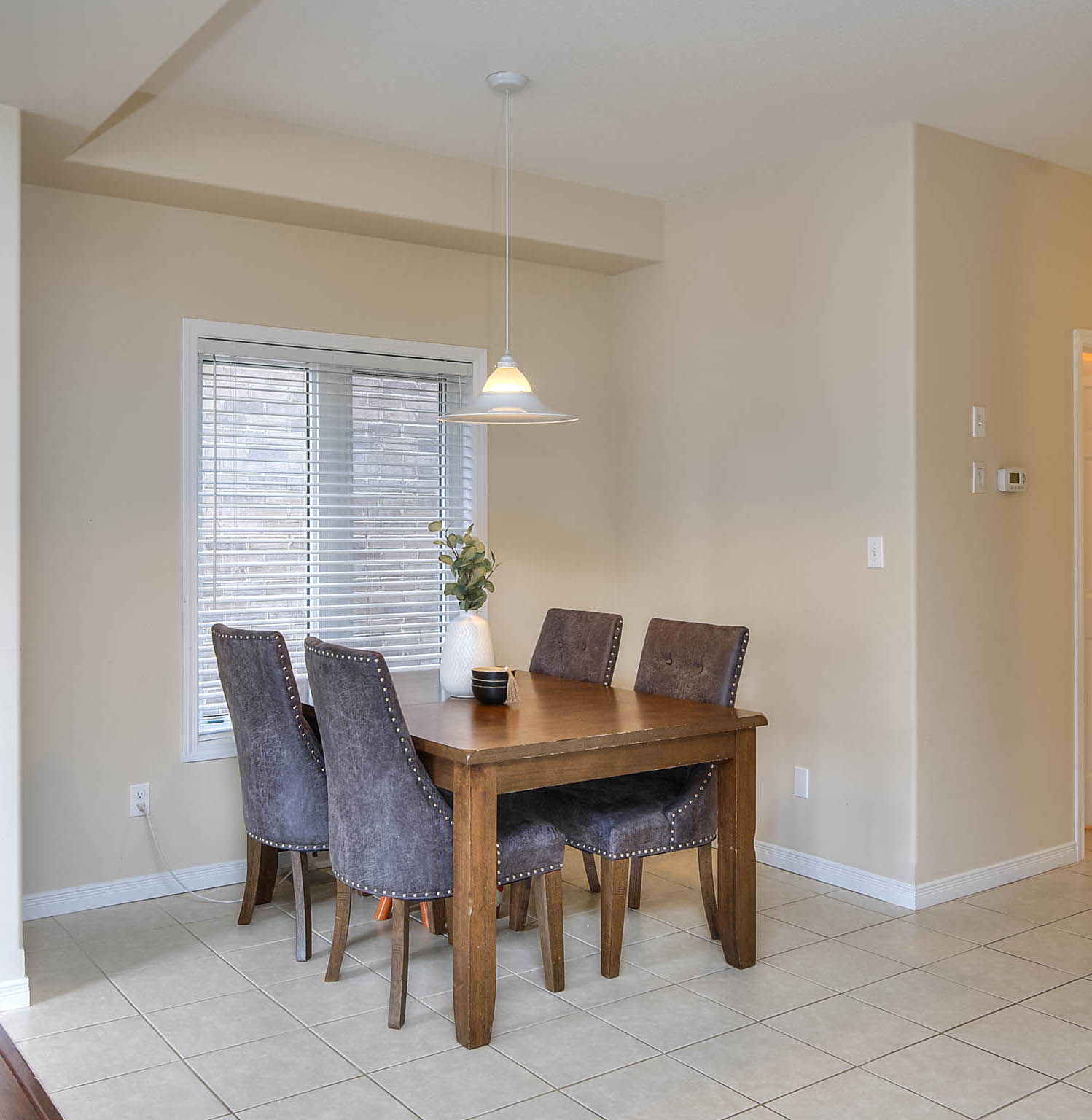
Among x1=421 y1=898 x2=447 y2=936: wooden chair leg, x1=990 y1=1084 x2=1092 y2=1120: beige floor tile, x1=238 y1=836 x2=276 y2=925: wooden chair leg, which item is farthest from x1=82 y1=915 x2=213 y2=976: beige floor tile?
x1=990 y1=1084 x2=1092 y2=1120: beige floor tile

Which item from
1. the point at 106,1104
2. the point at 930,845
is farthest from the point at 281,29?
the point at 930,845

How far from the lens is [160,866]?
13.0 ft

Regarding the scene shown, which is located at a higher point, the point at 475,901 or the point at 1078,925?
the point at 475,901

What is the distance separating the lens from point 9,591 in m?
3.03

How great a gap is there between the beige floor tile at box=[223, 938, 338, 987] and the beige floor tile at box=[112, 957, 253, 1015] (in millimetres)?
39

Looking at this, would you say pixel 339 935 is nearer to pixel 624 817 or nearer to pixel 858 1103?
pixel 624 817

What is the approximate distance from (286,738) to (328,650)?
0.58m

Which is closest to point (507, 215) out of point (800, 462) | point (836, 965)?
point (800, 462)

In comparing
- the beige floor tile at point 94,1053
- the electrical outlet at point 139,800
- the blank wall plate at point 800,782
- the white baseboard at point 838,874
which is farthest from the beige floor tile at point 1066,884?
the electrical outlet at point 139,800

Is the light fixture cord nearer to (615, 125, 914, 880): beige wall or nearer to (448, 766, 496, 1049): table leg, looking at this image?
(615, 125, 914, 880): beige wall

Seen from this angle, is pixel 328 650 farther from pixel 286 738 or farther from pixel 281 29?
pixel 281 29

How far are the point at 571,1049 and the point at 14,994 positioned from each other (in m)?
1.50

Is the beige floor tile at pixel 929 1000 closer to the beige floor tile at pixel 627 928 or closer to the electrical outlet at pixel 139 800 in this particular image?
the beige floor tile at pixel 627 928

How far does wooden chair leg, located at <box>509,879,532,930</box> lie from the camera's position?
3.56m
